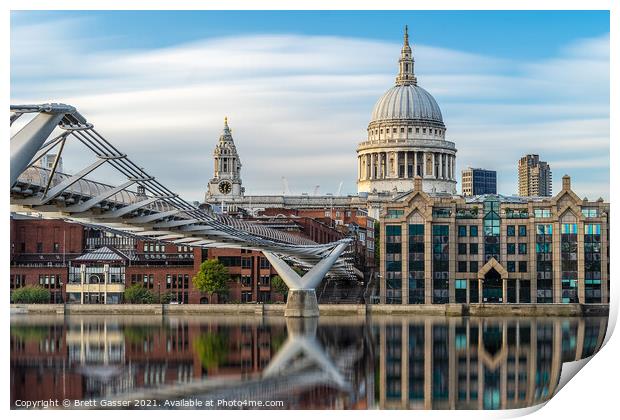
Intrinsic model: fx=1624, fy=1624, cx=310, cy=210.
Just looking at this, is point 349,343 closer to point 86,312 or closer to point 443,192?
point 86,312

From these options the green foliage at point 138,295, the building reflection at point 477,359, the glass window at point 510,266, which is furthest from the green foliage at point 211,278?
the building reflection at point 477,359

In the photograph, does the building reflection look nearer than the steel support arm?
No

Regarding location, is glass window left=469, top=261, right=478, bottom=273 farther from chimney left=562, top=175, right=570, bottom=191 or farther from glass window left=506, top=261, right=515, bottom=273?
chimney left=562, top=175, right=570, bottom=191

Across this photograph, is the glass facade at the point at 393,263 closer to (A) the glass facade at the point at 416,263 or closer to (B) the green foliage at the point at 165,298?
(A) the glass facade at the point at 416,263

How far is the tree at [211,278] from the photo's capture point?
294 feet

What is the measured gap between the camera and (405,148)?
15888 cm

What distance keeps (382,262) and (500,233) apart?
20.9 ft

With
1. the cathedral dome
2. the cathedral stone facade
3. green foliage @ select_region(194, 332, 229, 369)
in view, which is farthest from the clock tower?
green foliage @ select_region(194, 332, 229, 369)

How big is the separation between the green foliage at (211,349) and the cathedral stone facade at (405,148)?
96422mm

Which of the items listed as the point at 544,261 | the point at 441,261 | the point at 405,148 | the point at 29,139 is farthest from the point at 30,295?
the point at 405,148

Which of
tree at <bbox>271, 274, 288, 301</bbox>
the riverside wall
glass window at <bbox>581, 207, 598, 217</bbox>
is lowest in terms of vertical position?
the riverside wall

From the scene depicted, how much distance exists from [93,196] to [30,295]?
144 ft

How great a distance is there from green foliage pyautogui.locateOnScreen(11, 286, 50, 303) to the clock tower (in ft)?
196

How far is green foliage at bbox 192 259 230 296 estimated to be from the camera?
89.7 metres
